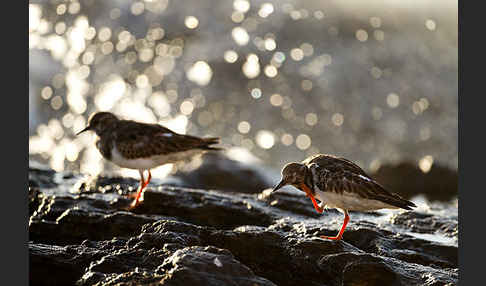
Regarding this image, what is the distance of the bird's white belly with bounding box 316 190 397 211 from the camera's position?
225 inches

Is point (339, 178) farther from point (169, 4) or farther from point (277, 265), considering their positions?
point (169, 4)

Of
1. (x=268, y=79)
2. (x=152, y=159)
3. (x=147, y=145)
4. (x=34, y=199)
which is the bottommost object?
(x=34, y=199)

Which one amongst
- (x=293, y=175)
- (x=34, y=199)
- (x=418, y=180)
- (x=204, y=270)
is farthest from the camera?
(x=418, y=180)

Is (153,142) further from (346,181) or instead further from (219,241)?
(346,181)

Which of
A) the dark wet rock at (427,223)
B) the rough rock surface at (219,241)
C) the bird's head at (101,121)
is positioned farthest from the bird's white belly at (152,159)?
the dark wet rock at (427,223)

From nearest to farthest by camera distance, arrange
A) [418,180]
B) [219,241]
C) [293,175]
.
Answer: [219,241] → [293,175] → [418,180]

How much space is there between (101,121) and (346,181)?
15.8ft

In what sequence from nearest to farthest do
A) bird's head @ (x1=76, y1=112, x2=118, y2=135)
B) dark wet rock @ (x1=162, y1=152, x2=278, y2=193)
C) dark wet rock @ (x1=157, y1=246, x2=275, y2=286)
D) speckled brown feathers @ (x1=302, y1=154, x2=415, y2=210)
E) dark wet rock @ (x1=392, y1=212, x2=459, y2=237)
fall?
dark wet rock @ (x1=157, y1=246, x2=275, y2=286) < speckled brown feathers @ (x1=302, y1=154, x2=415, y2=210) < dark wet rock @ (x1=392, y1=212, x2=459, y2=237) < bird's head @ (x1=76, y1=112, x2=118, y2=135) < dark wet rock @ (x1=162, y1=152, x2=278, y2=193)

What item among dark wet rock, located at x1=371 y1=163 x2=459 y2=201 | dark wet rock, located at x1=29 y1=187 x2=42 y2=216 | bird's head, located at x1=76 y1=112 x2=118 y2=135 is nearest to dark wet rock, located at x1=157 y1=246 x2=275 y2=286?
dark wet rock, located at x1=29 y1=187 x2=42 y2=216

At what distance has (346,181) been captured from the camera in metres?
5.71

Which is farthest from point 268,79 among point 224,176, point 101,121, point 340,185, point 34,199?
point 340,185

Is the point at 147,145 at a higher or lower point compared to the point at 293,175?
higher

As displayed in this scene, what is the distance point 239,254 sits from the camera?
16.6 feet

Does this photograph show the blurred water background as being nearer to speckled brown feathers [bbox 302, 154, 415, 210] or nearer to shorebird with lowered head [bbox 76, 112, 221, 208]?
shorebird with lowered head [bbox 76, 112, 221, 208]
